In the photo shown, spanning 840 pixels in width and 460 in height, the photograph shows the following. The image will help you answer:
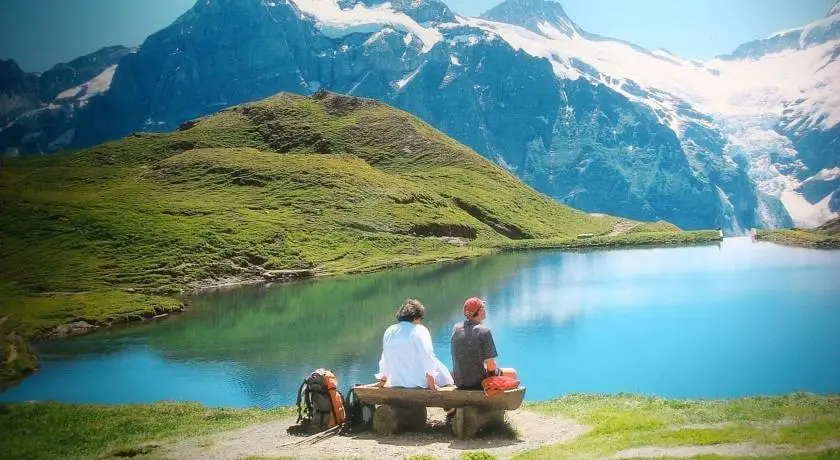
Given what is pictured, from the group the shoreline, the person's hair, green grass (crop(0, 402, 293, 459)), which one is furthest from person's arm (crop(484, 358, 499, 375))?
the shoreline

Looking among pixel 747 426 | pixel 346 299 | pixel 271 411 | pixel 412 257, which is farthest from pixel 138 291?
pixel 747 426

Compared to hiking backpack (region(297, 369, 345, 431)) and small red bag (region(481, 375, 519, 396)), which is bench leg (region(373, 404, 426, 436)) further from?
small red bag (region(481, 375, 519, 396))

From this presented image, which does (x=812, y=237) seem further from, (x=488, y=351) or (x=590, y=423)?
(x=488, y=351)

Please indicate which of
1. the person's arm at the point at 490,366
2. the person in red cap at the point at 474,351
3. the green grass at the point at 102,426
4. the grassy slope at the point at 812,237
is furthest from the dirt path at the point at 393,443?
the grassy slope at the point at 812,237

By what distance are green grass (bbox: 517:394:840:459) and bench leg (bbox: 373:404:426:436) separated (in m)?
4.16

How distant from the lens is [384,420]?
21.3 metres

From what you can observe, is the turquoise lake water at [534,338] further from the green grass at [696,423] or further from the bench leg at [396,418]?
the bench leg at [396,418]

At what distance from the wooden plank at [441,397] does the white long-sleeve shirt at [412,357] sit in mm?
287

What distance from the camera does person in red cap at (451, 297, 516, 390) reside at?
66.1 feet

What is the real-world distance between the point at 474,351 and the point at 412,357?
6.12ft

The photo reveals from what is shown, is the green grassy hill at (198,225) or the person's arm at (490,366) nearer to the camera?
the person's arm at (490,366)

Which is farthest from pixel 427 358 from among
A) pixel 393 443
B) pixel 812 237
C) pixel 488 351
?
pixel 812 237

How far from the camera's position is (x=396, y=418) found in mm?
21188

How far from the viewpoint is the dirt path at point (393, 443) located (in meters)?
19.3
